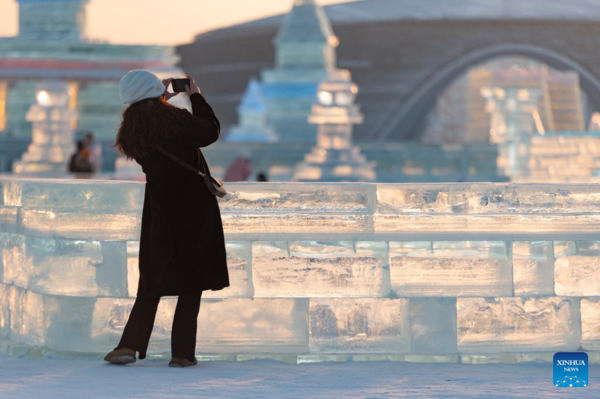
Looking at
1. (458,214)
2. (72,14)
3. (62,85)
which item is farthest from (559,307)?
(72,14)

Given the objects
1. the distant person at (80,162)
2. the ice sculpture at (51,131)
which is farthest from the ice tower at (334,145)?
the distant person at (80,162)

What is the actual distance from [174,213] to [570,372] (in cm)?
175

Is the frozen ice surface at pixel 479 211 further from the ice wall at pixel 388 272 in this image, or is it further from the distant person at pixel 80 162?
the distant person at pixel 80 162

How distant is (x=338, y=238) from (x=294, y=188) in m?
0.30

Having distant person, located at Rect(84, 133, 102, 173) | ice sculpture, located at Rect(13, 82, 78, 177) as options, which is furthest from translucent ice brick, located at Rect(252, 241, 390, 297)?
ice sculpture, located at Rect(13, 82, 78, 177)

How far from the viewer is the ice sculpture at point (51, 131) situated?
28.2 meters

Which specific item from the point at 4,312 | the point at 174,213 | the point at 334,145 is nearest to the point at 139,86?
the point at 174,213

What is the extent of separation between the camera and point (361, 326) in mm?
5578

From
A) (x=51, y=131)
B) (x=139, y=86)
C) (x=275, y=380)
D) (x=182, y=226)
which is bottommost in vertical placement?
(x=275, y=380)

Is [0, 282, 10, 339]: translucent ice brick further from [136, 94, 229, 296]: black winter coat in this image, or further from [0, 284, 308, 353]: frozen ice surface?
[136, 94, 229, 296]: black winter coat

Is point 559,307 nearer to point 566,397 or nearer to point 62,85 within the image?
point 566,397

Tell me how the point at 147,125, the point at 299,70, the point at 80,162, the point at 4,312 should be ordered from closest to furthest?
the point at 147,125, the point at 4,312, the point at 80,162, the point at 299,70

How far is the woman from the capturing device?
17.2ft

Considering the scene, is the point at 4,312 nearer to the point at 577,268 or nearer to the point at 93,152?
the point at 577,268
